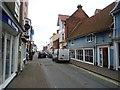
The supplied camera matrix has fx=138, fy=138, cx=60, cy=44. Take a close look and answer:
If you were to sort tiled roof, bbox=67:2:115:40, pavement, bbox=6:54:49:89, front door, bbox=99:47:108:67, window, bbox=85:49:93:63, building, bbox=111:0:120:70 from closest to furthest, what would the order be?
pavement, bbox=6:54:49:89
building, bbox=111:0:120:70
tiled roof, bbox=67:2:115:40
front door, bbox=99:47:108:67
window, bbox=85:49:93:63

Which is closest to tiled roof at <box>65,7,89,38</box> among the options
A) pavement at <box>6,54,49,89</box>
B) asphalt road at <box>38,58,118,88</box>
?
asphalt road at <box>38,58,118,88</box>

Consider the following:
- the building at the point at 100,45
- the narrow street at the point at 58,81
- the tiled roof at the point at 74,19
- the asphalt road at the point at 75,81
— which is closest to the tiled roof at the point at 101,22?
the building at the point at 100,45

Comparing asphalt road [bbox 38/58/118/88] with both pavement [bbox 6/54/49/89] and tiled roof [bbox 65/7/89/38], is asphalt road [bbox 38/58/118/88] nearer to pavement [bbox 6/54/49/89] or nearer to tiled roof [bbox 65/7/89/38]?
pavement [bbox 6/54/49/89]

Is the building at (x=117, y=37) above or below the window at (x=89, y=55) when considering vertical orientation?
above

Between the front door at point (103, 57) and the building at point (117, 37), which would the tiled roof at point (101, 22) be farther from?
the front door at point (103, 57)

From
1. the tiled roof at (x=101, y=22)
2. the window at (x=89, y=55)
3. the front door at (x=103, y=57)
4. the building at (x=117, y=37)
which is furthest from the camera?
the window at (x=89, y=55)

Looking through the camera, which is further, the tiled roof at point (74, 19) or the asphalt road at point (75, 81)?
the tiled roof at point (74, 19)

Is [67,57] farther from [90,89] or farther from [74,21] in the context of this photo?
[90,89]

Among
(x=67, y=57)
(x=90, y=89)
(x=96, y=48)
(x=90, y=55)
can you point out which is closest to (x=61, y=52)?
(x=67, y=57)

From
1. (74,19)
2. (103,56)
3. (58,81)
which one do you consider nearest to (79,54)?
(103,56)

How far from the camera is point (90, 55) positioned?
18328mm

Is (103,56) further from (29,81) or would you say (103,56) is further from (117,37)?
(29,81)

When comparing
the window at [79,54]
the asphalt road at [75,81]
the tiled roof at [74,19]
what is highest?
the tiled roof at [74,19]

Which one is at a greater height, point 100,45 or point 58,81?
point 100,45
